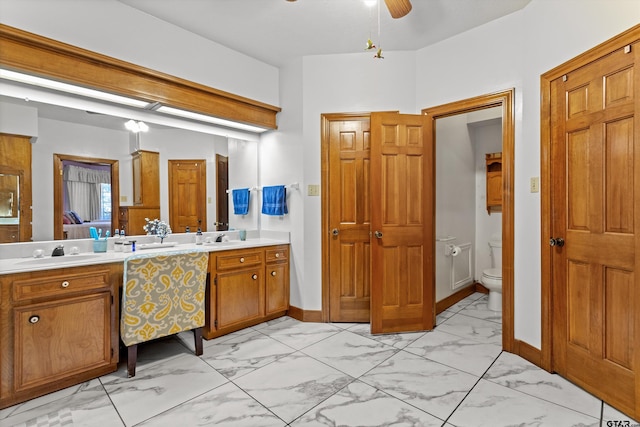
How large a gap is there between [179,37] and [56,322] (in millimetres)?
2354

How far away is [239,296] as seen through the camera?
2.91 meters

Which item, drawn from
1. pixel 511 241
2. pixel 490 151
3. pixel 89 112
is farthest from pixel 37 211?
pixel 490 151

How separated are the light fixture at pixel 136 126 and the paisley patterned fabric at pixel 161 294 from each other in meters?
1.27

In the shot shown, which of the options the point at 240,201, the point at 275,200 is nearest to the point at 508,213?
the point at 275,200

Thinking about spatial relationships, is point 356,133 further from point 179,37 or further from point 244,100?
point 179,37

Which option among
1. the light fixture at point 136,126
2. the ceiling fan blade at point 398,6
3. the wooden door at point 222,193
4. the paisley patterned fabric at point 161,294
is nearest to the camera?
the ceiling fan blade at point 398,6

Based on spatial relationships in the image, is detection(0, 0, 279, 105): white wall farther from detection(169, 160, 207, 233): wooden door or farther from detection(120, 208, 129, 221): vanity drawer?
detection(120, 208, 129, 221): vanity drawer

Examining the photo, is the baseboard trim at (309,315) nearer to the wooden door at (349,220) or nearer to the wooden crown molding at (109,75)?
the wooden door at (349,220)

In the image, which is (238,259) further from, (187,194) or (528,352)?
(528,352)

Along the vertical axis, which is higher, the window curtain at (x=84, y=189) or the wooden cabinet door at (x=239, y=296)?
the window curtain at (x=84, y=189)


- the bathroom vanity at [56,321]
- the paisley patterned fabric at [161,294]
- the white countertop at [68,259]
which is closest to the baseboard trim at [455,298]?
the white countertop at [68,259]

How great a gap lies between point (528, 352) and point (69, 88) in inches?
153

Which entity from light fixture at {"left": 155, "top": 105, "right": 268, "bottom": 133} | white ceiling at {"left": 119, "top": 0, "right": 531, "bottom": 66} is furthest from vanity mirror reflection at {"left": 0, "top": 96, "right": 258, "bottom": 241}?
white ceiling at {"left": 119, "top": 0, "right": 531, "bottom": 66}

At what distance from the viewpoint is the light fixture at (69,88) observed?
6.67 ft
